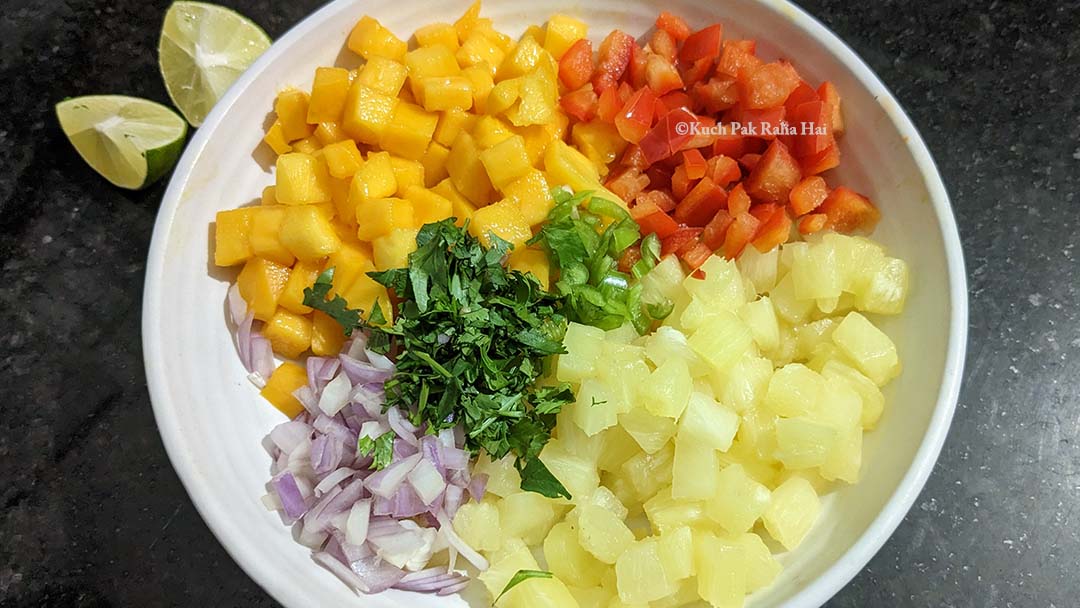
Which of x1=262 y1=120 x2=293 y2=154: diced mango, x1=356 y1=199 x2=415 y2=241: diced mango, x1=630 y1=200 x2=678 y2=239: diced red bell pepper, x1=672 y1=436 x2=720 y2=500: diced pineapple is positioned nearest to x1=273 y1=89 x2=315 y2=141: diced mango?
x1=262 y1=120 x2=293 y2=154: diced mango

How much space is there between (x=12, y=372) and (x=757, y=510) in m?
1.79

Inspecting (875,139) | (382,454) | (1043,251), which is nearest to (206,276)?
(382,454)

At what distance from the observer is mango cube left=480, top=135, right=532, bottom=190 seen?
1451 mm

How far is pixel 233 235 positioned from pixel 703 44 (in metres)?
1.12


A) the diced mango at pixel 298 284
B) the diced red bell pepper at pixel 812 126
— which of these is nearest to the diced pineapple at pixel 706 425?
the diced red bell pepper at pixel 812 126

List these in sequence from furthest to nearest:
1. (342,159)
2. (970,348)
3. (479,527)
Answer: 1. (970,348)
2. (342,159)
3. (479,527)

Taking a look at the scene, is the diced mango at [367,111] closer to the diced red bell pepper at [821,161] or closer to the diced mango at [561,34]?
the diced mango at [561,34]

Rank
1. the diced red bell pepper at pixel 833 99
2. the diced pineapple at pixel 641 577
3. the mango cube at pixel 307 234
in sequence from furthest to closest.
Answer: the diced red bell pepper at pixel 833 99 < the mango cube at pixel 307 234 < the diced pineapple at pixel 641 577

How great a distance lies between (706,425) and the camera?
51.1 inches

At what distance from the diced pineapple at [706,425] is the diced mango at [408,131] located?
0.79 metres

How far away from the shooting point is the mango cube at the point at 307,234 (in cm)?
143

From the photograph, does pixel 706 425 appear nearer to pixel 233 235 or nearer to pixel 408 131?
pixel 408 131

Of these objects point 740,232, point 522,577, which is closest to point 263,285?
point 522,577

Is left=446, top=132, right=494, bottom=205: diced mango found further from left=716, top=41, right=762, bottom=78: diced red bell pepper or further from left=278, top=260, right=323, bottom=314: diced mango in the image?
left=716, top=41, right=762, bottom=78: diced red bell pepper
